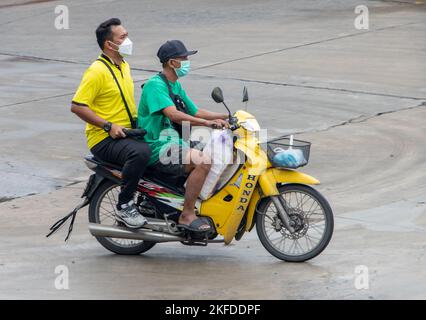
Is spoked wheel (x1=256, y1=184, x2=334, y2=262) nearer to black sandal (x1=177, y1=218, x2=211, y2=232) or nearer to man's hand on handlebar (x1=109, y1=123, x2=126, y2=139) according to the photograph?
black sandal (x1=177, y1=218, x2=211, y2=232)

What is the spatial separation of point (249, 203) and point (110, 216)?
1241 mm

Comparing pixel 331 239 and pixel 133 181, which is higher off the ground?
pixel 133 181

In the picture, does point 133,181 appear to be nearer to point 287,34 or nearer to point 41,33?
point 287,34

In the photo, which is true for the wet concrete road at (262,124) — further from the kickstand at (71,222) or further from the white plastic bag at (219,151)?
the white plastic bag at (219,151)

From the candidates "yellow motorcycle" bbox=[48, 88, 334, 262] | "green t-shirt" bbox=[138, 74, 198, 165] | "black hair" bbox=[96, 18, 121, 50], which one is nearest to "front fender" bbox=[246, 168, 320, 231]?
"yellow motorcycle" bbox=[48, 88, 334, 262]

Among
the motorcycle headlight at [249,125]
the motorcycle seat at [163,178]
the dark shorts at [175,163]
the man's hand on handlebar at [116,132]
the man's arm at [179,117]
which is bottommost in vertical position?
the motorcycle seat at [163,178]

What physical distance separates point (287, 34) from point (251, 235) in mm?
10258

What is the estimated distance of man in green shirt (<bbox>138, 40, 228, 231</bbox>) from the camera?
27.1 feet

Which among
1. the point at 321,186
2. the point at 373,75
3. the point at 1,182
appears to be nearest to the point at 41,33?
the point at 373,75

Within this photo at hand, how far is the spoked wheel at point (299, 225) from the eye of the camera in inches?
324

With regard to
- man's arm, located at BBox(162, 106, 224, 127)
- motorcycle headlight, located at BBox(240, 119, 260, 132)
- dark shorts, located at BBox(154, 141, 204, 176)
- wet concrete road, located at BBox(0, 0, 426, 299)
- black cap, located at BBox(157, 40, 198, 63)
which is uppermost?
black cap, located at BBox(157, 40, 198, 63)

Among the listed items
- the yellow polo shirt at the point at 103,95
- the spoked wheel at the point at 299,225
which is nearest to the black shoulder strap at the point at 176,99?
the yellow polo shirt at the point at 103,95

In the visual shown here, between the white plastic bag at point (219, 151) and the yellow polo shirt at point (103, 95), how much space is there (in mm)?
757

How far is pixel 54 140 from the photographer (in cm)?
1266
